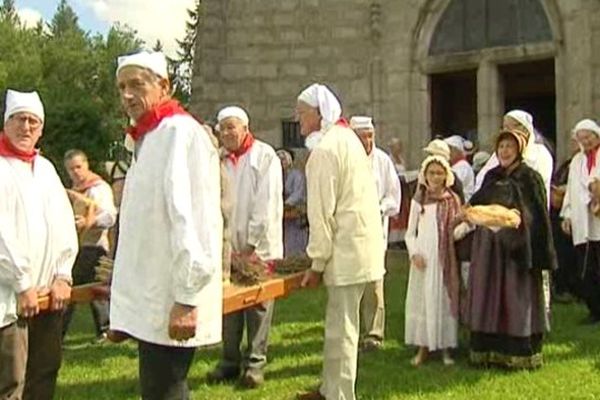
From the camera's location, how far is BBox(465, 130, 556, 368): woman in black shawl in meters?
7.03

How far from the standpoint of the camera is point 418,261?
7648 mm

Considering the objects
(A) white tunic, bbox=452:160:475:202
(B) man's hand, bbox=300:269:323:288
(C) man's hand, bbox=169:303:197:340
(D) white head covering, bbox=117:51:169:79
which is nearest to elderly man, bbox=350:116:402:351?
(A) white tunic, bbox=452:160:475:202

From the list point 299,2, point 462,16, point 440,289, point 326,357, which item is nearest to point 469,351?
point 440,289

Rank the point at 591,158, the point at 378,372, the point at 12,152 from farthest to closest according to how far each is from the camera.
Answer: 1. the point at 591,158
2. the point at 378,372
3. the point at 12,152

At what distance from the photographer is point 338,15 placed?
587 inches

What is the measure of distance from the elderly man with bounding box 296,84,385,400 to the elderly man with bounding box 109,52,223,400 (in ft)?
6.14

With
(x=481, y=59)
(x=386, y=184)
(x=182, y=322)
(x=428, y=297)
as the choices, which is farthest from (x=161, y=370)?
(x=481, y=59)

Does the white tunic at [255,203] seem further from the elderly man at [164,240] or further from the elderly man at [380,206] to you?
the elderly man at [164,240]

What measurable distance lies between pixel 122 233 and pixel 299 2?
38.5 feet

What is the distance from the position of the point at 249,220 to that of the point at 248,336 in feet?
2.75

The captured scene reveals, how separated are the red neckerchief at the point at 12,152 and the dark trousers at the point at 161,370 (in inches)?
65.5

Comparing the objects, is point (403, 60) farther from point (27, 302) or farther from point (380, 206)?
point (27, 302)

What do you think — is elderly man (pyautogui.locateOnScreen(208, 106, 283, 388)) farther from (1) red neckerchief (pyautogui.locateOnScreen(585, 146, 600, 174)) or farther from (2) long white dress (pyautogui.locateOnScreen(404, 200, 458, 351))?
(1) red neckerchief (pyautogui.locateOnScreen(585, 146, 600, 174))

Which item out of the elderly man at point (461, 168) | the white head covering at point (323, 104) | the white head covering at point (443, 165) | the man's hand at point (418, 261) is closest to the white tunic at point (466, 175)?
the elderly man at point (461, 168)
